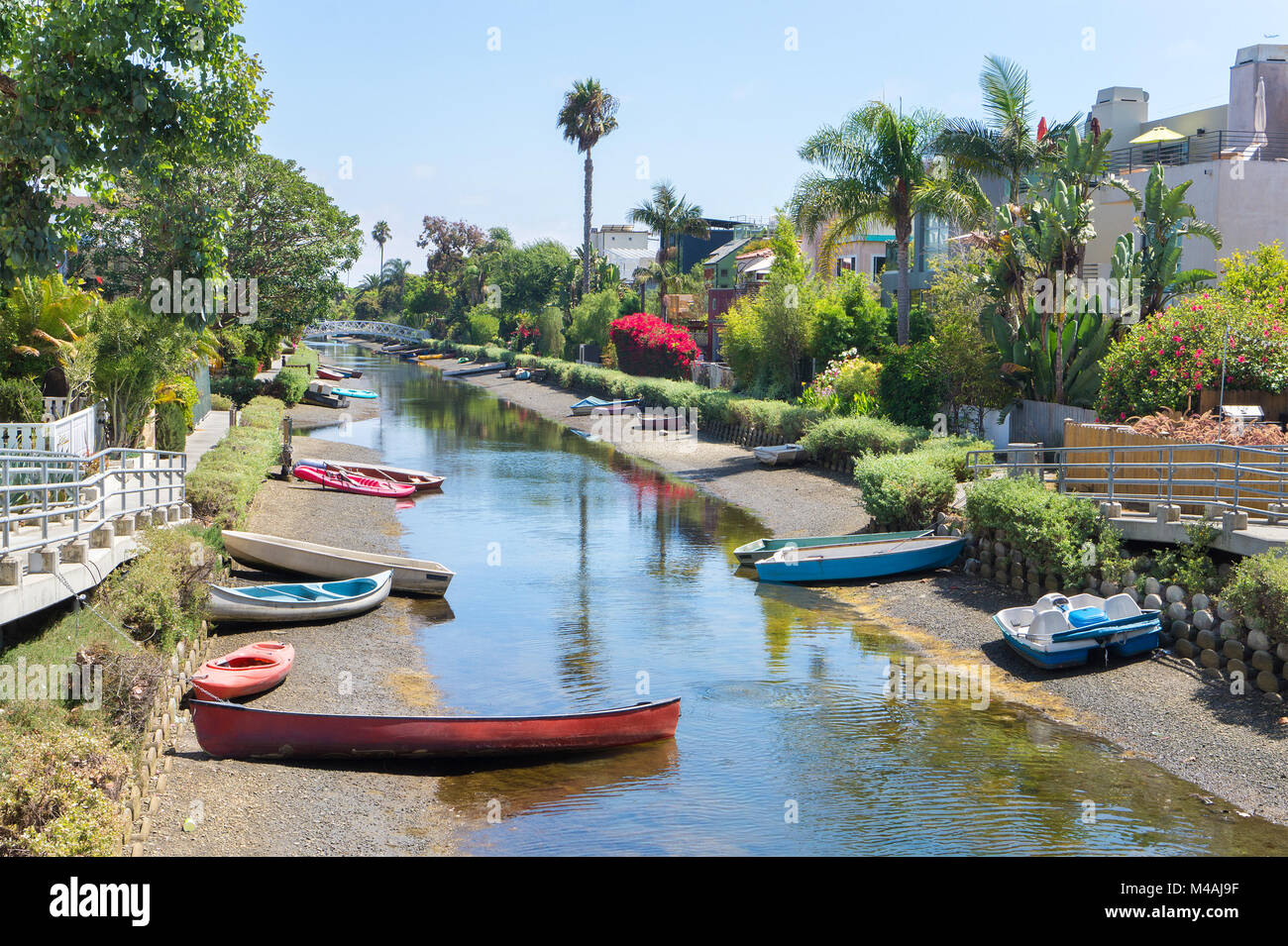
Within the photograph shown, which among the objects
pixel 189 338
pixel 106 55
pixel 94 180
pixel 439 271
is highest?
pixel 439 271

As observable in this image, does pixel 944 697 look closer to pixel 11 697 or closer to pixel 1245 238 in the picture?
pixel 11 697

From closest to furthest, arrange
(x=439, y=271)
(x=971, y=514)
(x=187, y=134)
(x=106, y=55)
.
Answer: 1. (x=106, y=55)
2. (x=187, y=134)
3. (x=971, y=514)
4. (x=439, y=271)

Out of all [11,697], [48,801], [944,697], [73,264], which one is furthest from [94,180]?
[73,264]

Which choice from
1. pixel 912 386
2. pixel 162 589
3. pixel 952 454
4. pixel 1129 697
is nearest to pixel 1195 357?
pixel 952 454

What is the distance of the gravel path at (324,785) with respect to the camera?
12250mm

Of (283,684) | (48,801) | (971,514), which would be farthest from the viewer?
(971,514)

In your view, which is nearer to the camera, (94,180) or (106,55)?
(106,55)

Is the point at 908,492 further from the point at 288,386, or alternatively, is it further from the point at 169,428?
the point at 288,386

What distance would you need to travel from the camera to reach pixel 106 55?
44.4 feet

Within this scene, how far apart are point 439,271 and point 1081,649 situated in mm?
137821

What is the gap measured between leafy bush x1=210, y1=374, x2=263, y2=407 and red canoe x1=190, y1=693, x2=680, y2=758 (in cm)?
4047

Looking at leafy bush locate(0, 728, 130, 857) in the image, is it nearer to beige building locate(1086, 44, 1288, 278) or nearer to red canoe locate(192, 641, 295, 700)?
red canoe locate(192, 641, 295, 700)

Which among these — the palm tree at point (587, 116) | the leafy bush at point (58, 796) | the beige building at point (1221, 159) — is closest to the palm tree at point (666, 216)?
the palm tree at point (587, 116)

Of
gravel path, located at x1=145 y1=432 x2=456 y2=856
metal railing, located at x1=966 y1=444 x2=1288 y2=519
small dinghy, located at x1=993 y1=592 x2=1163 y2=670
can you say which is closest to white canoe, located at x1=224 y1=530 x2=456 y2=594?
gravel path, located at x1=145 y1=432 x2=456 y2=856
